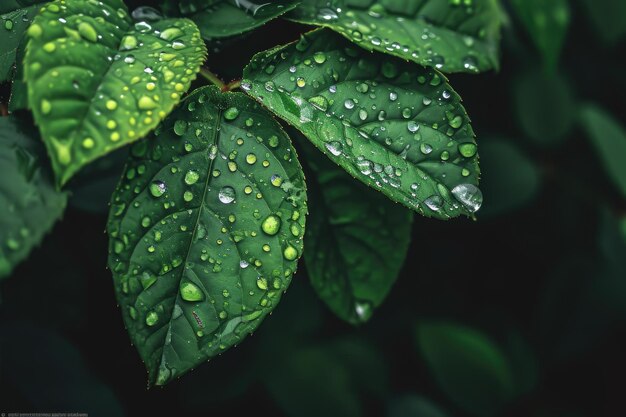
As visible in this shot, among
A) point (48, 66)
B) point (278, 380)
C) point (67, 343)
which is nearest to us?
point (48, 66)

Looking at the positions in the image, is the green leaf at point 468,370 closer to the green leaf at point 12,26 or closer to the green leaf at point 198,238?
the green leaf at point 198,238

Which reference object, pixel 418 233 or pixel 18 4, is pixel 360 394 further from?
pixel 18 4

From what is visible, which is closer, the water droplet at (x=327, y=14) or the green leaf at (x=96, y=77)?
the green leaf at (x=96, y=77)

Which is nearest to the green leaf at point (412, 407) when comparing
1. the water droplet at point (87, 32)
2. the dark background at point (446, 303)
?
the dark background at point (446, 303)

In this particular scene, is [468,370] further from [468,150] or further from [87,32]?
[87,32]

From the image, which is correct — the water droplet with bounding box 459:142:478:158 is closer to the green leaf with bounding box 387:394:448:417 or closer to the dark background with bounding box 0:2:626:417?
the dark background with bounding box 0:2:626:417

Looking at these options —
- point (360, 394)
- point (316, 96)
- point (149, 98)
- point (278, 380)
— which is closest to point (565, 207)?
point (360, 394)
